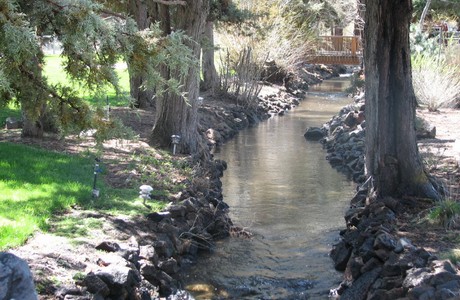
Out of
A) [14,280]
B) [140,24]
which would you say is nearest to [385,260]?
[14,280]

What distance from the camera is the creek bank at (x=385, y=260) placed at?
6941mm

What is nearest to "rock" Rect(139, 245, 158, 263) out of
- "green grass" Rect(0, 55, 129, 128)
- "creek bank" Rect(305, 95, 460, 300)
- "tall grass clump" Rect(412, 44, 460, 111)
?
"green grass" Rect(0, 55, 129, 128)

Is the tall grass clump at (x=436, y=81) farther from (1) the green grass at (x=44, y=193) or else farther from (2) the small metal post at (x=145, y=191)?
(2) the small metal post at (x=145, y=191)

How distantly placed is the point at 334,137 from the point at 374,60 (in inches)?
358

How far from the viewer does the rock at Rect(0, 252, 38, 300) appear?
504 cm

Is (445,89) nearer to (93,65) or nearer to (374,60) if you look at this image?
(374,60)

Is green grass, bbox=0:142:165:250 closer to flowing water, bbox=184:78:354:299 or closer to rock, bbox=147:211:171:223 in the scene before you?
rock, bbox=147:211:171:223

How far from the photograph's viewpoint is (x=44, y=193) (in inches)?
374

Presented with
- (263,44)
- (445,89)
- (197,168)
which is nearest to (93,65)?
(197,168)

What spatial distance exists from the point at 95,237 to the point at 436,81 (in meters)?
15.3

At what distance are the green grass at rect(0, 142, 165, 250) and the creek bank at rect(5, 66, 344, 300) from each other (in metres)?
0.27

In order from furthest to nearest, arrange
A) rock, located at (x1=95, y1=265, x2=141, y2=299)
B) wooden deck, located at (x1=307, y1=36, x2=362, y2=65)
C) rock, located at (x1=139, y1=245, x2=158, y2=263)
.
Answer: wooden deck, located at (x1=307, y1=36, x2=362, y2=65), rock, located at (x1=139, y1=245, x2=158, y2=263), rock, located at (x1=95, y1=265, x2=141, y2=299)

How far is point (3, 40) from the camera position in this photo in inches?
209

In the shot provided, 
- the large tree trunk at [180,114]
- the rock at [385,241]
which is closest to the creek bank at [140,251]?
the large tree trunk at [180,114]
